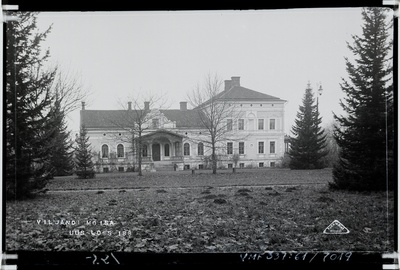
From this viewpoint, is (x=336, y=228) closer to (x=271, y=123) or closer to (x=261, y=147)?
(x=261, y=147)

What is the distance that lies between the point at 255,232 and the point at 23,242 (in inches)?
108

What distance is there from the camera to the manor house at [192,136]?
3.19 meters

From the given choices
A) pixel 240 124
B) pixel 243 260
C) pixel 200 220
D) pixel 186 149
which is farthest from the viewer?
pixel 186 149

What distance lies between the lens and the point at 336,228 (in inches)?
114

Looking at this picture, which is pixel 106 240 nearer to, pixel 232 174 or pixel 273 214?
pixel 232 174

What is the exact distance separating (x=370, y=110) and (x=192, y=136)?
2220mm

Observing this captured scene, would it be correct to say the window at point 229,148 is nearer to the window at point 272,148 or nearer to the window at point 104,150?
the window at point 272,148

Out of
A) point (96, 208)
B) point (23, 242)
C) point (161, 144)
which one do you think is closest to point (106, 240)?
point (96, 208)

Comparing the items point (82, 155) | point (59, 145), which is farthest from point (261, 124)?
point (59, 145)

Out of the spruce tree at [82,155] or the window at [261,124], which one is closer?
the spruce tree at [82,155]

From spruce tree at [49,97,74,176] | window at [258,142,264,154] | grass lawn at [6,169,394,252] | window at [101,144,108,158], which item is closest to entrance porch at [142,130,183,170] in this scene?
grass lawn at [6,169,394,252]

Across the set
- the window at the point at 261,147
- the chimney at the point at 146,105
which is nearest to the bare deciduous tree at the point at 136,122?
the chimney at the point at 146,105

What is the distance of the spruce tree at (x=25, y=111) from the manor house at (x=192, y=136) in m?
0.58

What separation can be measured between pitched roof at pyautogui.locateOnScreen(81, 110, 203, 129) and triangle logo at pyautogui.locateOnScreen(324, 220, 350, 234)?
2.13 m
